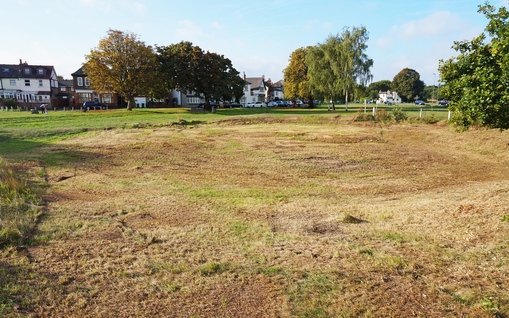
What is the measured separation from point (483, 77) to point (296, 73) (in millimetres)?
60341

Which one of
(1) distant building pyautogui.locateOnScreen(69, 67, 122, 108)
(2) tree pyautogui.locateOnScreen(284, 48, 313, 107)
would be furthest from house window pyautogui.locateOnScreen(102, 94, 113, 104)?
(2) tree pyautogui.locateOnScreen(284, 48, 313, 107)

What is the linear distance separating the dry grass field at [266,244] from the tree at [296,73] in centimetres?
5238

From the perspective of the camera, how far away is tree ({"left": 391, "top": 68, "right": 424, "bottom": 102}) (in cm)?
12111

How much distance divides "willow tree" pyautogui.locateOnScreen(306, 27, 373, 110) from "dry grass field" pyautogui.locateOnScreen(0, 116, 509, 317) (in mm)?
40734

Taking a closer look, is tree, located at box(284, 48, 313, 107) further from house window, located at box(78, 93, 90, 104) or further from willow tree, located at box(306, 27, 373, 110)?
house window, located at box(78, 93, 90, 104)

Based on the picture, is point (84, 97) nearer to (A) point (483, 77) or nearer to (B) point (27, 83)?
(B) point (27, 83)

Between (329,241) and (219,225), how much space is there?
2.19 meters

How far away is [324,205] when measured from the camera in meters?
8.82

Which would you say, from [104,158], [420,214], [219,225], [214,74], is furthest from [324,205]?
[214,74]

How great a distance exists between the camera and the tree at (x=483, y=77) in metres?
6.43

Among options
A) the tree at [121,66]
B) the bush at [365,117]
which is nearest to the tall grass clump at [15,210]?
the bush at [365,117]

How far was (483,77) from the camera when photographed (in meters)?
6.79

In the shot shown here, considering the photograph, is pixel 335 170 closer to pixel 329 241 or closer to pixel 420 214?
pixel 420 214

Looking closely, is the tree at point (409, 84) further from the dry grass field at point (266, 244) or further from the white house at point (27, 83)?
the dry grass field at point (266, 244)
